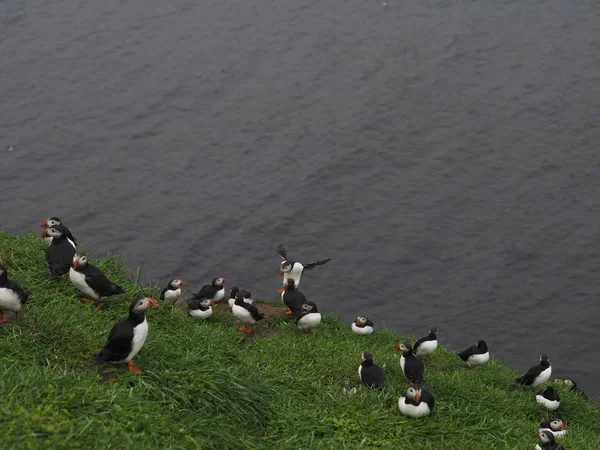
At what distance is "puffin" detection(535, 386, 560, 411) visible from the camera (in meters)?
14.4

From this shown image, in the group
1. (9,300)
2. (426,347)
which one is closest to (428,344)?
(426,347)

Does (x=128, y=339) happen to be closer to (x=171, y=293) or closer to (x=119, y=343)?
(x=119, y=343)

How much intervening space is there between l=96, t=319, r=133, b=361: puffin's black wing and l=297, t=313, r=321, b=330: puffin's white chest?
20.9 ft

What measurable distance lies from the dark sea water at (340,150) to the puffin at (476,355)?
18.8ft

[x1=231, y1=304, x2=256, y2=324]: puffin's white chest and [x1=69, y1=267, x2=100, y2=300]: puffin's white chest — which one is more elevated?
[x1=69, y1=267, x2=100, y2=300]: puffin's white chest


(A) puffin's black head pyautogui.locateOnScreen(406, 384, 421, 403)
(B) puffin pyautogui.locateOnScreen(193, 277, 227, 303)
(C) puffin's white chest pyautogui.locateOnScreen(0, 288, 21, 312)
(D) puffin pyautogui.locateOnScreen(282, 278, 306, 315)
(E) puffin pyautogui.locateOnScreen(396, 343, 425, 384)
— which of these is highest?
(C) puffin's white chest pyautogui.locateOnScreen(0, 288, 21, 312)

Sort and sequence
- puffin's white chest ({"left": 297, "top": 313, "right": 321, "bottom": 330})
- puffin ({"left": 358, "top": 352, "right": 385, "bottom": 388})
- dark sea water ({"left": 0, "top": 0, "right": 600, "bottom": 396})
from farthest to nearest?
1. dark sea water ({"left": 0, "top": 0, "right": 600, "bottom": 396})
2. puffin's white chest ({"left": 297, "top": 313, "right": 321, "bottom": 330})
3. puffin ({"left": 358, "top": 352, "right": 385, "bottom": 388})

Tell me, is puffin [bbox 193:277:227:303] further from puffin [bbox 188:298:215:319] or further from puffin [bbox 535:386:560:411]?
puffin [bbox 535:386:560:411]

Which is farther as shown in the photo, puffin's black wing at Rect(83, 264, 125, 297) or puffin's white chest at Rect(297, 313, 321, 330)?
puffin's white chest at Rect(297, 313, 321, 330)

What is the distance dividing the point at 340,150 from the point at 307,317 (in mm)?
13961

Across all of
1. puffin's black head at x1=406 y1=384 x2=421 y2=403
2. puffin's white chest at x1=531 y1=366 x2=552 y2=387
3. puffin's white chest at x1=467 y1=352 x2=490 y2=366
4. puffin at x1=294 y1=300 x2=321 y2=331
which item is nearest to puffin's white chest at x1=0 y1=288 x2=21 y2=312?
puffin's black head at x1=406 y1=384 x2=421 y2=403

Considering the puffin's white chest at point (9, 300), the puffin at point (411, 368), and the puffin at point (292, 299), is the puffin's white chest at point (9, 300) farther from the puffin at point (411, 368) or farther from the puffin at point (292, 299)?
the puffin at point (292, 299)

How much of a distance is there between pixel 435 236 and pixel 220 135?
29.8 feet

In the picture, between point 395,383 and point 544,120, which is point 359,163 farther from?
point 395,383
